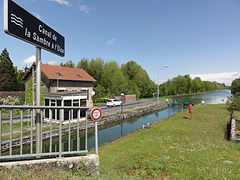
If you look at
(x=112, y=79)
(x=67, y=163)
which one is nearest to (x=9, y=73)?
(x=112, y=79)

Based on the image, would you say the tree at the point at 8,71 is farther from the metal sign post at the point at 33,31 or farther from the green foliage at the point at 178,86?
the green foliage at the point at 178,86

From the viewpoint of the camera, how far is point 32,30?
2.92 m

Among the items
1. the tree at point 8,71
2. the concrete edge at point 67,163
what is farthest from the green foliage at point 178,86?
the concrete edge at point 67,163

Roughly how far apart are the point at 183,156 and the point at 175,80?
75395mm

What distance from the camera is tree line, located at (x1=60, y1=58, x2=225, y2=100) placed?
145ft

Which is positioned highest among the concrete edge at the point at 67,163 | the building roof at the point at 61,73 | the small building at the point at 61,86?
the building roof at the point at 61,73

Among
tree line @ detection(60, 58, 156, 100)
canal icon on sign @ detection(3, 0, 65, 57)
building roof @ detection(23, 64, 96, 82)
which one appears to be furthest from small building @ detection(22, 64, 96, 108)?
canal icon on sign @ detection(3, 0, 65, 57)

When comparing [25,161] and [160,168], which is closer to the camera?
[25,161]

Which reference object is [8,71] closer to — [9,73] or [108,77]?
[9,73]

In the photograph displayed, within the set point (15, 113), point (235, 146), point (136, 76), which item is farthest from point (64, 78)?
point (136, 76)

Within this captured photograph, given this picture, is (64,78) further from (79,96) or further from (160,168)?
(160,168)

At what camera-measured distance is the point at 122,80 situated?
4588 cm

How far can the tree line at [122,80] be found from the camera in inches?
1736

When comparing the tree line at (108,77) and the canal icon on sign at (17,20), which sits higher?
the tree line at (108,77)
